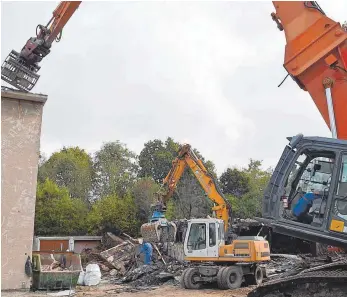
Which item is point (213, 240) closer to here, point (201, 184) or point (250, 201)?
point (201, 184)

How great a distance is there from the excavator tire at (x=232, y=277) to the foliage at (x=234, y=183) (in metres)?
31.6

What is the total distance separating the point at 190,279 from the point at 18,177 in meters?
6.29

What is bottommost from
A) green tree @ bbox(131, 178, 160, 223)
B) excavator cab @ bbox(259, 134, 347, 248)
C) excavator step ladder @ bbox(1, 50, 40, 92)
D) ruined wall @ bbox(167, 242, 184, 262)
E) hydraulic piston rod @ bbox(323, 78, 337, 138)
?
ruined wall @ bbox(167, 242, 184, 262)

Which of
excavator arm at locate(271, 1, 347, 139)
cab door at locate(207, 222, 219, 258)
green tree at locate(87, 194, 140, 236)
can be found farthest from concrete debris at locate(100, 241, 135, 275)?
excavator arm at locate(271, 1, 347, 139)

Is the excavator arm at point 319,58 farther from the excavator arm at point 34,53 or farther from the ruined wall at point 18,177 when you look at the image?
the ruined wall at point 18,177

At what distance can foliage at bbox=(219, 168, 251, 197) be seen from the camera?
47219 mm

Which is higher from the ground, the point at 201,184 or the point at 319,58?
the point at 319,58

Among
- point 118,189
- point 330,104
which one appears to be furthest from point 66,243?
point 330,104

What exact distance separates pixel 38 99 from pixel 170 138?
127 ft

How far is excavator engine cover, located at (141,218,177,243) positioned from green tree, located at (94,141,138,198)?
25.0 meters

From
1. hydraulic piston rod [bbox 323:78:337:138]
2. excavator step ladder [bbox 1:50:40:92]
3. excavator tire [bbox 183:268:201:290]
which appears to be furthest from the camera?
excavator tire [bbox 183:268:201:290]

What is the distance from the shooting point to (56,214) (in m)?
38.1

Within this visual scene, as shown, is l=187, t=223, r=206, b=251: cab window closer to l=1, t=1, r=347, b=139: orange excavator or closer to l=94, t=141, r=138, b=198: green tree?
l=1, t=1, r=347, b=139: orange excavator

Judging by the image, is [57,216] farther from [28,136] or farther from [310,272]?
[310,272]
